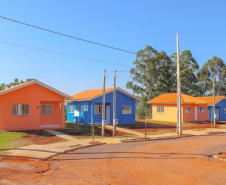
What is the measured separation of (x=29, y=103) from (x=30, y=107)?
364 mm

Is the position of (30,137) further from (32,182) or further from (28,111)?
(32,182)

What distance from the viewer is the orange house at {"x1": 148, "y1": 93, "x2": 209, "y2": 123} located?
36.5m

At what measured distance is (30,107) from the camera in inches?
901

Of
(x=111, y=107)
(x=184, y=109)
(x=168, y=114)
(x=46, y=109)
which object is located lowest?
(x=168, y=114)

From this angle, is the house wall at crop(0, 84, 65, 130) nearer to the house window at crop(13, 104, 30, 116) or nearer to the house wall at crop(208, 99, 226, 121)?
the house window at crop(13, 104, 30, 116)

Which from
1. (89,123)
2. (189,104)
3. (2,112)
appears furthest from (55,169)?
(189,104)

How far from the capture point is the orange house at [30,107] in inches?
859

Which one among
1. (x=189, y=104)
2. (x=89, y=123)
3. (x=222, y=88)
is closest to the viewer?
(x=89, y=123)

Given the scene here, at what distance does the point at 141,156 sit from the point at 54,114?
15013 millimetres

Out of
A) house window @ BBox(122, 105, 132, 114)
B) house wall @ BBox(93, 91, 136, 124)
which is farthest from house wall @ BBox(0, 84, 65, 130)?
house window @ BBox(122, 105, 132, 114)

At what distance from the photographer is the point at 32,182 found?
300 inches

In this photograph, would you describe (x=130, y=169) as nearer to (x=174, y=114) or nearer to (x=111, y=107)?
(x=111, y=107)

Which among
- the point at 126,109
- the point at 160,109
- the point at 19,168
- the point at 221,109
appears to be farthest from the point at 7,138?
the point at 221,109

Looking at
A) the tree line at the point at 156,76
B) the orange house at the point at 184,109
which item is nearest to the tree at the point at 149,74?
the tree line at the point at 156,76
